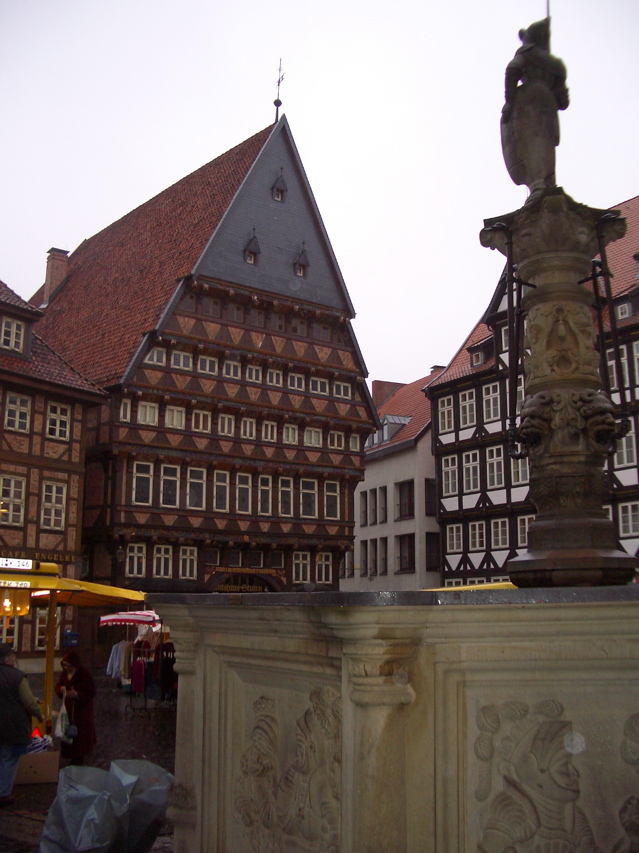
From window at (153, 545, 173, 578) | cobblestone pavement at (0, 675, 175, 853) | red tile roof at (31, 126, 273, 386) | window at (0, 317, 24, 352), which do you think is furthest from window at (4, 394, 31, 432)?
cobblestone pavement at (0, 675, 175, 853)

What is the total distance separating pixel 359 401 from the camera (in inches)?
1286

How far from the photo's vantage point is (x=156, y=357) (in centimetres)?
2828

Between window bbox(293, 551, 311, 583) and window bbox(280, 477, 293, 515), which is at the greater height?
window bbox(280, 477, 293, 515)

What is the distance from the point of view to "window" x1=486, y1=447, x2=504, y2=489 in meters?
31.6

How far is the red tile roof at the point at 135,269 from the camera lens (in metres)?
29.6

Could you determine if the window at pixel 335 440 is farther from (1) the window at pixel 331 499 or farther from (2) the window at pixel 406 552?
(2) the window at pixel 406 552

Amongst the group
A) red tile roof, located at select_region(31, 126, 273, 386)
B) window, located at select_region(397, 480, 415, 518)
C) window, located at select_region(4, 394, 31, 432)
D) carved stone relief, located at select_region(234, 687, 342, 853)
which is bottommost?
carved stone relief, located at select_region(234, 687, 342, 853)

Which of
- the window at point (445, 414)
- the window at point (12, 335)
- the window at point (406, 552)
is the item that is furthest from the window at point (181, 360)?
the window at point (406, 552)

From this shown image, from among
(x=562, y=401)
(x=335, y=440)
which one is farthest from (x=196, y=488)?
(x=562, y=401)

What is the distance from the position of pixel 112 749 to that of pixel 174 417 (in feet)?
58.7

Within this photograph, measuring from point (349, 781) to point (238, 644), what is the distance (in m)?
1.04

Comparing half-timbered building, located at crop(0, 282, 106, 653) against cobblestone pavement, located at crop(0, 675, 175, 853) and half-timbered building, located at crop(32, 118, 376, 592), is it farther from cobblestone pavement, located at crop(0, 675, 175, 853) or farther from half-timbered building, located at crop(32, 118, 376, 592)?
cobblestone pavement, located at crop(0, 675, 175, 853)

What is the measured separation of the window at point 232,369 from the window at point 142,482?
4.09 metres

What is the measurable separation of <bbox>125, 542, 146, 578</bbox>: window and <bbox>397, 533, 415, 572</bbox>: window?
498 inches
